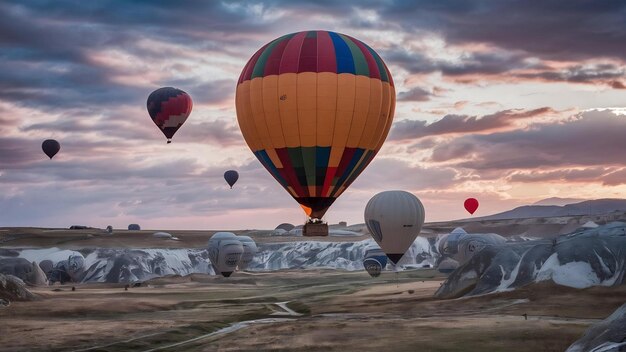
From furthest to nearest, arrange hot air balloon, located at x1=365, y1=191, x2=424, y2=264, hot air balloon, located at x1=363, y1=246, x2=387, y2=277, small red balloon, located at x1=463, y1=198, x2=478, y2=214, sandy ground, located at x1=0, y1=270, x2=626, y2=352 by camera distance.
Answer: small red balloon, located at x1=463, y1=198, x2=478, y2=214, hot air balloon, located at x1=363, y1=246, x2=387, y2=277, hot air balloon, located at x1=365, y1=191, x2=424, y2=264, sandy ground, located at x1=0, y1=270, x2=626, y2=352

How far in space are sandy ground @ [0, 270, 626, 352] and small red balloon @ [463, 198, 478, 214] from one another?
303 feet

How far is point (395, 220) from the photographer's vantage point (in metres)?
84.4

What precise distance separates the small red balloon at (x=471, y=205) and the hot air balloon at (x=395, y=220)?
88.8 m

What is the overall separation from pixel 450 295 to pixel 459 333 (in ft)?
84.4

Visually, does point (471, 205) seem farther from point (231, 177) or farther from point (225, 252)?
point (225, 252)

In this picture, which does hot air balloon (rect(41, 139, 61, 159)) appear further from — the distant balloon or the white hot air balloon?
the white hot air balloon

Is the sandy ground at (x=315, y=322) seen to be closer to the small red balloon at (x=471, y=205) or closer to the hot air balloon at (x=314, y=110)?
the hot air balloon at (x=314, y=110)

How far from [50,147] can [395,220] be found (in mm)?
84517

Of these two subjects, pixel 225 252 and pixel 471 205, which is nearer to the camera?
pixel 225 252

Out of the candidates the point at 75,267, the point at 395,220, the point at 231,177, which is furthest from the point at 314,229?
the point at 231,177

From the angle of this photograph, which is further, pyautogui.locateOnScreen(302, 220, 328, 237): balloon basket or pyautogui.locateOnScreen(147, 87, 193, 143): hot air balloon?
pyautogui.locateOnScreen(147, 87, 193, 143): hot air balloon

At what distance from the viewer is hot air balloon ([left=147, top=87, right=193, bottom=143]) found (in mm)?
110938

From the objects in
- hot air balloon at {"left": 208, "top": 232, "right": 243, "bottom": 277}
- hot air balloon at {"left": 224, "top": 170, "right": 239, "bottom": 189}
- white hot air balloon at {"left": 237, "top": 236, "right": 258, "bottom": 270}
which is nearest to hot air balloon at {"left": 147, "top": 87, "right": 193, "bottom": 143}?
hot air balloon at {"left": 208, "top": 232, "right": 243, "bottom": 277}

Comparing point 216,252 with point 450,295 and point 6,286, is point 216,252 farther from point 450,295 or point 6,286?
point 450,295
